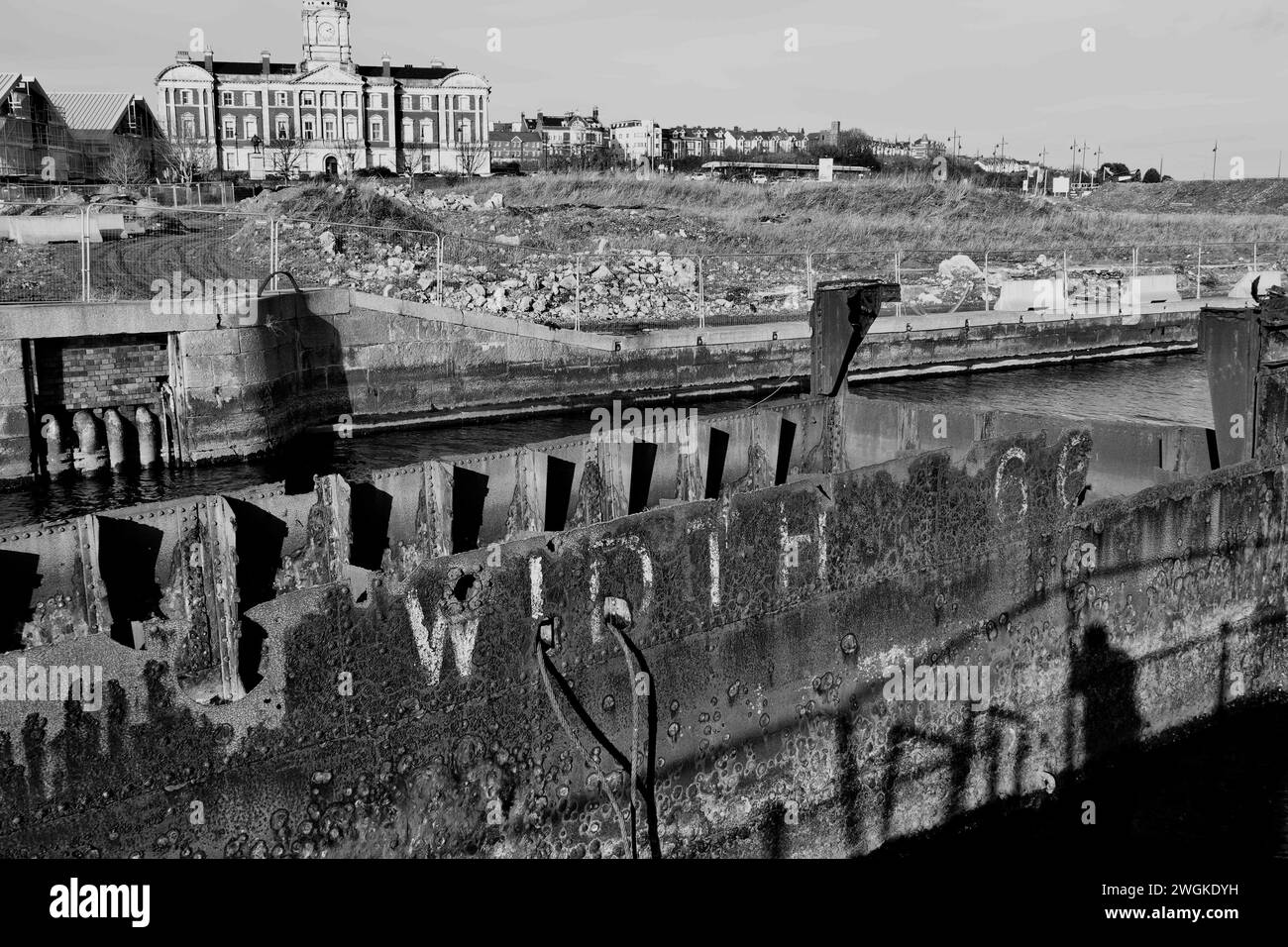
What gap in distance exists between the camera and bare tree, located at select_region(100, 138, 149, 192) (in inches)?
2931

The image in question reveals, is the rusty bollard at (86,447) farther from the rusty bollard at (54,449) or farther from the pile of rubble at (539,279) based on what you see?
the pile of rubble at (539,279)

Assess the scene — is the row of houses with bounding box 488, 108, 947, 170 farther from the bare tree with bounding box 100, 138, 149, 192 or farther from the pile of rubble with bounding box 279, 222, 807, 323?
the pile of rubble with bounding box 279, 222, 807, 323

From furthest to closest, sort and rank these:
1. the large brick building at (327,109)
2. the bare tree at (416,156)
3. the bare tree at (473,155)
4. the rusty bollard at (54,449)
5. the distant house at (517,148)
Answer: the distant house at (517,148), the bare tree at (416,156), the large brick building at (327,109), the bare tree at (473,155), the rusty bollard at (54,449)

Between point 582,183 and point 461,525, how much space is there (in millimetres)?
69472

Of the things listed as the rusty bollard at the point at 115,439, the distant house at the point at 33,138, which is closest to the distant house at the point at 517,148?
the distant house at the point at 33,138

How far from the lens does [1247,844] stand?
1250cm

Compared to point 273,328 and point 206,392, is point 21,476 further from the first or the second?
point 273,328

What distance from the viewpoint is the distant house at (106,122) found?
3484 inches

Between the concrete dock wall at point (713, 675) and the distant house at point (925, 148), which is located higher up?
the distant house at point (925, 148)

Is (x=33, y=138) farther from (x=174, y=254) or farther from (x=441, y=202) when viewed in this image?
(x=174, y=254)

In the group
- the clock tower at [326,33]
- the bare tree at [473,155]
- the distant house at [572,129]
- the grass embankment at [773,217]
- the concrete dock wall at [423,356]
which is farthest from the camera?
the distant house at [572,129]

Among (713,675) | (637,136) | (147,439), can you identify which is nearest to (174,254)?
(147,439)

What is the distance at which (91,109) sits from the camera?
310 ft
